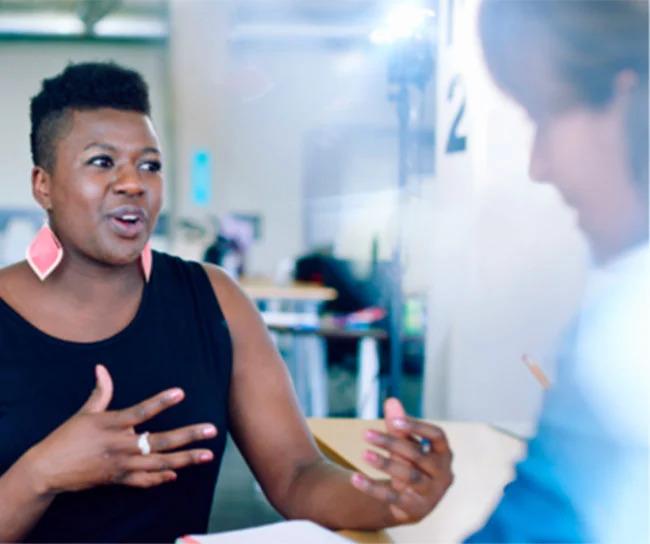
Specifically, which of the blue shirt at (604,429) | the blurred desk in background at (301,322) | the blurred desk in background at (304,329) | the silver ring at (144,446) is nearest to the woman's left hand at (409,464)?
the blue shirt at (604,429)

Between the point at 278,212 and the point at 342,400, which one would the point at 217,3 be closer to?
the point at 278,212

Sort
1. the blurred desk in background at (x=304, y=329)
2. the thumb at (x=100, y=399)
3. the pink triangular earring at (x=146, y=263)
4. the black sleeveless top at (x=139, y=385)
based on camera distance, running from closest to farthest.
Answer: the thumb at (x=100, y=399) → the black sleeveless top at (x=139, y=385) → the pink triangular earring at (x=146, y=263) → the blurred desk in background at (x=304, y=329)

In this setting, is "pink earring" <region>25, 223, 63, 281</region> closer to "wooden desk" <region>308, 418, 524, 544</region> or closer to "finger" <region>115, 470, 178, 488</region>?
"finger" <region>115, 470, 178, 488</region>

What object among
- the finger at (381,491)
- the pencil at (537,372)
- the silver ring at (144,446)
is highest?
the pencil at (537,372)

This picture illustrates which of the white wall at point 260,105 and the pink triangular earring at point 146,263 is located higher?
the white wall at point 260,105

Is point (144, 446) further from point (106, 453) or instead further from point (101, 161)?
point (101, 161)

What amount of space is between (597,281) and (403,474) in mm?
264

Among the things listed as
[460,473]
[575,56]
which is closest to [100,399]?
[460,473]

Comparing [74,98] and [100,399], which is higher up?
[74,98]

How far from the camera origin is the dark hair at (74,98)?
3.03ft

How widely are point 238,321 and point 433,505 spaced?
381 millimetres

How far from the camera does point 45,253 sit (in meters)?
0.97

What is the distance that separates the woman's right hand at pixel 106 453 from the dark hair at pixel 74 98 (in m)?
0.35

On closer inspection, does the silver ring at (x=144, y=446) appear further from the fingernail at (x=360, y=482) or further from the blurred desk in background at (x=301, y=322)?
the blurred desk in background at (x=301, y=322)
